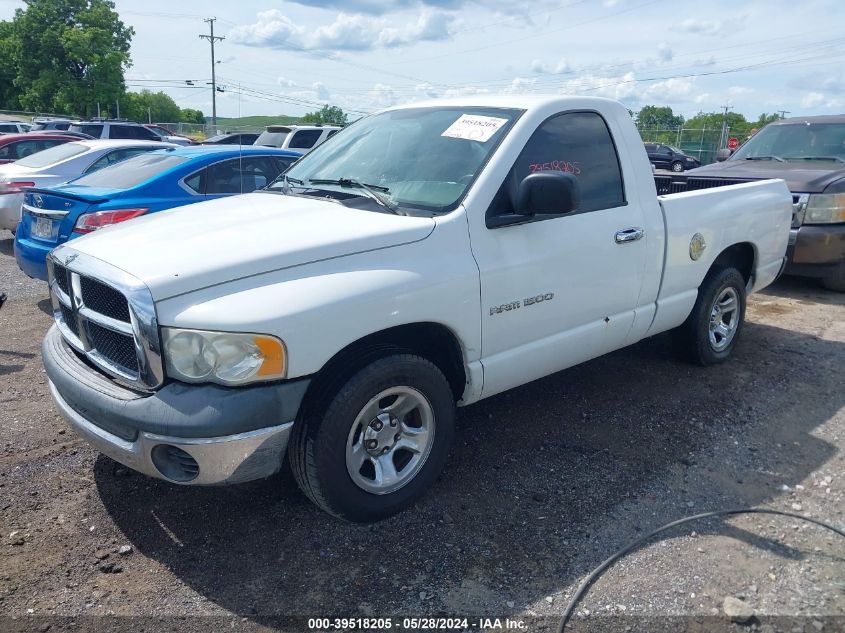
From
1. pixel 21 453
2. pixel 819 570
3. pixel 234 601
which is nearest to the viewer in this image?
pixel 234 601

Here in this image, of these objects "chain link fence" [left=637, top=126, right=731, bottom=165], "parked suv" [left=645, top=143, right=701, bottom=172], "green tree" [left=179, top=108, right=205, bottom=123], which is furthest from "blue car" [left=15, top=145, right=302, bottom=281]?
"green tree" [left=179, top=108, right=205, bottom=123]

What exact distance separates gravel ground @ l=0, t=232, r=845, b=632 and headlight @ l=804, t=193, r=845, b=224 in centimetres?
345

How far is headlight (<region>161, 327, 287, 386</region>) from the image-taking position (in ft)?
8.65

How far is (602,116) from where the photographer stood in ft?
13.8

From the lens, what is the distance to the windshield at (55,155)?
895 cm

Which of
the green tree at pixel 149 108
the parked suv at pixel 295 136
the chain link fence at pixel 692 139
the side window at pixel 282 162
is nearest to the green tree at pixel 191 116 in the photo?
the green tree at pixel 149 108

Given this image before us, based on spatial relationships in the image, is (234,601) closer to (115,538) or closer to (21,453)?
(115,538)

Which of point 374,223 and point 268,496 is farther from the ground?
point 374,223

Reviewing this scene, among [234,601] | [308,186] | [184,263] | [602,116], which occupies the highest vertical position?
[602,116]

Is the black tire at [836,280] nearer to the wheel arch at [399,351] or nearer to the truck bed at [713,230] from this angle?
the truck bed at [713,230]

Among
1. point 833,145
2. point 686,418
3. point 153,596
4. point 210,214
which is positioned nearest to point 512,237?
point 210,214

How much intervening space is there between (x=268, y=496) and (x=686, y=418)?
8.78 feet

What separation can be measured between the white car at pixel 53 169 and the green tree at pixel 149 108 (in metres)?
52.8

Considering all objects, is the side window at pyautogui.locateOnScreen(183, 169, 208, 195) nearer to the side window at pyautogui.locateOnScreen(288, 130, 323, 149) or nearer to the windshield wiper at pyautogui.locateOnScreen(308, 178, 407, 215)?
the windshield wiper at pyautogui.locateOnScreen(308, 178, 407, 215)
